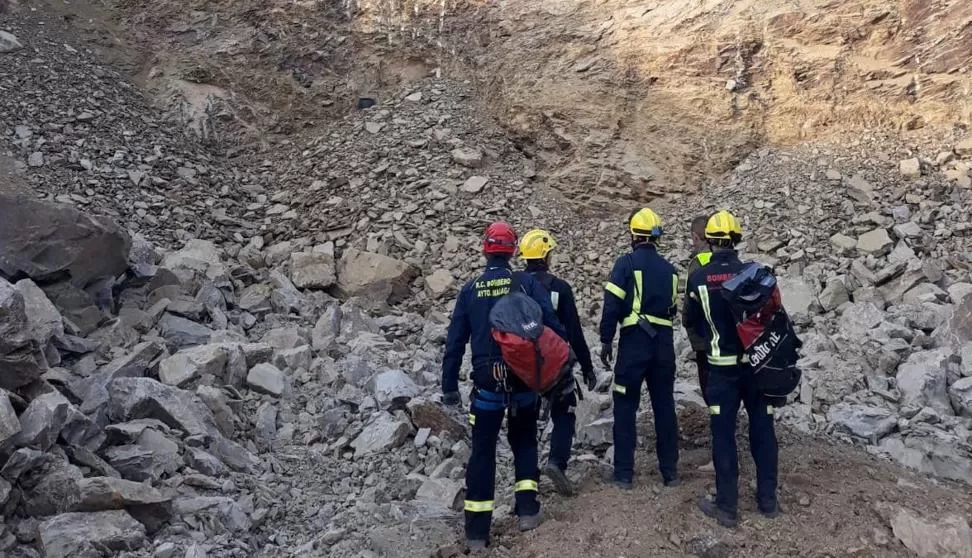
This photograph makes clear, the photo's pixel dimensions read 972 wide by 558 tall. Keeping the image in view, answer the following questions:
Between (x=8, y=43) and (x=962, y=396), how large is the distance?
13.3 meters

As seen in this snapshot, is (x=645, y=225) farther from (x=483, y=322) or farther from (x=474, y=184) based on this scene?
(x=474, y=184)

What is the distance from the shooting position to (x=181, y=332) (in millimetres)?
7035

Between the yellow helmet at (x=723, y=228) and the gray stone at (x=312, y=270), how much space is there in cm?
582

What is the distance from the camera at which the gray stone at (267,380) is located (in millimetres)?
5992

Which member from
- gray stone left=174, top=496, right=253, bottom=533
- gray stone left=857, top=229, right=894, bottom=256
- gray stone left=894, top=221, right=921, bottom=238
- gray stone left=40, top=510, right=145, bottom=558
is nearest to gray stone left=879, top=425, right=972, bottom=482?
gray stone left=857, top=229, right=894, bottom=256

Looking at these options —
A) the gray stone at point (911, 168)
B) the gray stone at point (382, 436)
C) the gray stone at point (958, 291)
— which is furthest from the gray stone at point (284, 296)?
the gray stone at point (911, 168)

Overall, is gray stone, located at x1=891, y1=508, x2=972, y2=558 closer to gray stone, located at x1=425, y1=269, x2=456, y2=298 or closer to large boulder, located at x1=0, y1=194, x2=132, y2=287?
gray stone, located at x1=425, y1=269, x2=456, y2=298

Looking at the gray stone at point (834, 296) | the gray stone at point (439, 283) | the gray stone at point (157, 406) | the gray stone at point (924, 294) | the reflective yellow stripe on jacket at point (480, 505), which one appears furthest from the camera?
the gray stone at point (439, 283)

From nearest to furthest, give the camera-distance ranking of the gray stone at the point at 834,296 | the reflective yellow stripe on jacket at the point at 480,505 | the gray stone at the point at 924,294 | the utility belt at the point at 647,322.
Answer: the reflective yellow stripe on jacket at the point at 480,505
the utility belt at the point at 647,322
the gray stone at the point at 924,294
the gray stone at the point at 834,296

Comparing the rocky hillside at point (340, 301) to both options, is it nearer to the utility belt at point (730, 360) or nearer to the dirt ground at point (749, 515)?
the dirt ground at point (749, 515)

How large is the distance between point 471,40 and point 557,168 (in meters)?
3.46

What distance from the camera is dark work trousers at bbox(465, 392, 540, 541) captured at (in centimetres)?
384

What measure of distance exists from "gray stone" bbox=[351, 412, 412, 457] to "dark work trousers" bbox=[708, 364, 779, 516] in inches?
87.0

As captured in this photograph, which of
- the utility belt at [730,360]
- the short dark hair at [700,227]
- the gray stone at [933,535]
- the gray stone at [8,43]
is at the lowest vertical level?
the gray stone at [933,535]
